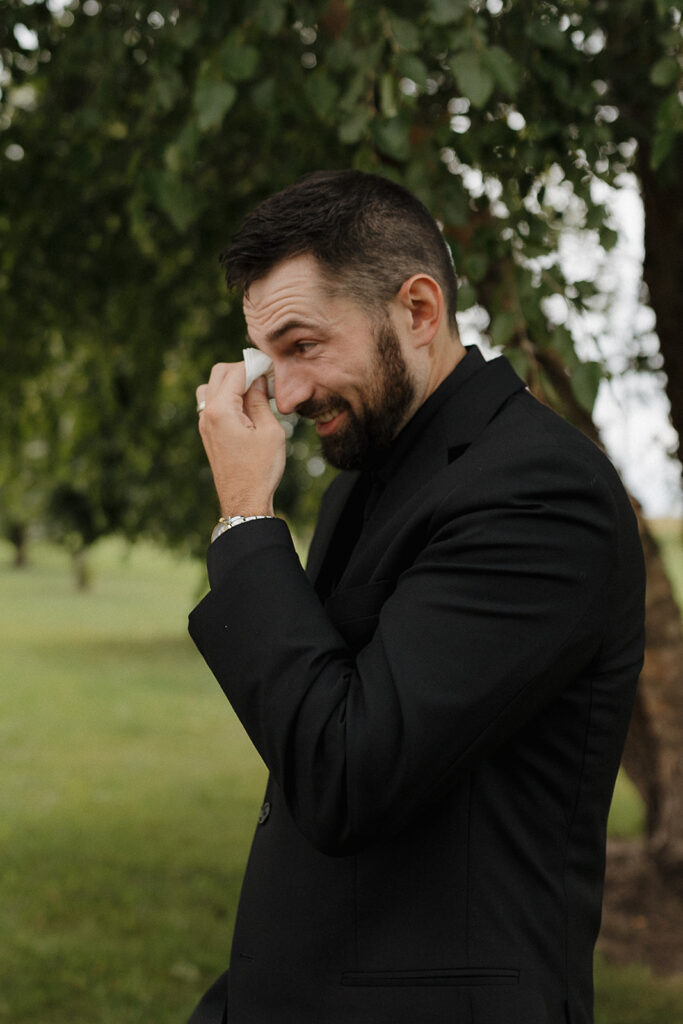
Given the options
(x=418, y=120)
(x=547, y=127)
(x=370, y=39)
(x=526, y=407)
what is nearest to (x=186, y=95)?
(x=418, y=120)

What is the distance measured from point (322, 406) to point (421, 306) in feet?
0.72

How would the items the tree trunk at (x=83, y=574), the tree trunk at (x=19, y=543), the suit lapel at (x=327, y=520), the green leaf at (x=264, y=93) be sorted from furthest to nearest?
1. the tree trunk at (x=19, y=543)
2. the tree trunk at (x=83, y=574)
3. the green leaf at (x=264, y=93)
4. the suit lapel at (x=327, y=520)

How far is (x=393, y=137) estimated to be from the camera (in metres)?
2.60

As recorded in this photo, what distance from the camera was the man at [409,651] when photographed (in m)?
1.35

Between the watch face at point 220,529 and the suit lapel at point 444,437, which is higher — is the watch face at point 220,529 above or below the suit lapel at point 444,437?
below

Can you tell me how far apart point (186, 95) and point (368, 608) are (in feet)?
10.2

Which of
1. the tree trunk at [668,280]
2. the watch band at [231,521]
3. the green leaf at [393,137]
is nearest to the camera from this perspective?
the watch band at [231,521]

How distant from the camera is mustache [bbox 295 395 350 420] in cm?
173

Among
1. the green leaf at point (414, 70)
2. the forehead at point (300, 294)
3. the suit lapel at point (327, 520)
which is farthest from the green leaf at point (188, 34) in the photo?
the forehead at point (300, 294)

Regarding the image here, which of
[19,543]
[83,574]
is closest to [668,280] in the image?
[83,574]

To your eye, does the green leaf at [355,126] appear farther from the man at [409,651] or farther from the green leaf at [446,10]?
the man at [409,651]

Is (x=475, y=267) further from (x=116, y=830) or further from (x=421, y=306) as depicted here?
(x=116, y=830)

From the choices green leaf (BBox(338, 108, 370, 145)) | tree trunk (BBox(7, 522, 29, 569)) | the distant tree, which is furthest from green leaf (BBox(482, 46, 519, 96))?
tree trunk (BBox(7, 522, 29, 569))

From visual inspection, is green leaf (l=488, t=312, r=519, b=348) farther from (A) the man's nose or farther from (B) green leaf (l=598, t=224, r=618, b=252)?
(A) the man's nose
